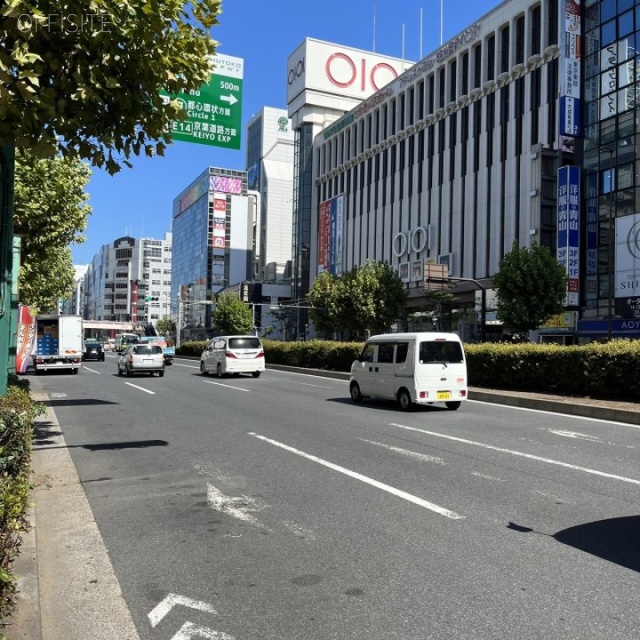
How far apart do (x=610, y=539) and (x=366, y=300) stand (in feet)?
152

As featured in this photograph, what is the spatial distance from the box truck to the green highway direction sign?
961 inches

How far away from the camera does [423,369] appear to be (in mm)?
14281

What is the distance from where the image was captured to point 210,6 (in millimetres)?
6324

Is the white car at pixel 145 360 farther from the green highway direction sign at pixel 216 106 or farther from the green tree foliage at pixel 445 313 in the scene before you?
the green tree foliage at pixel 445 313

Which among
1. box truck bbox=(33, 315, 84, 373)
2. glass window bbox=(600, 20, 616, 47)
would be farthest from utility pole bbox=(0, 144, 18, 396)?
glass window bbox=(600, 20, 616, 47)

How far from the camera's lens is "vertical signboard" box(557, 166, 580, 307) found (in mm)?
40719

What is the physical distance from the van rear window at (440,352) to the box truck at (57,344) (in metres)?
24.8

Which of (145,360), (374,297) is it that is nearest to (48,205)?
(145,360)

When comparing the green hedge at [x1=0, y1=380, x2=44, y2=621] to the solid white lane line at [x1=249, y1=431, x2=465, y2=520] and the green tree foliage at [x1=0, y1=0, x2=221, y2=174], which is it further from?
→ the solid white lane line at [x1=249, y1=431, x2=465, y2=520]

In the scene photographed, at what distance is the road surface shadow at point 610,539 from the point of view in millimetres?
4598

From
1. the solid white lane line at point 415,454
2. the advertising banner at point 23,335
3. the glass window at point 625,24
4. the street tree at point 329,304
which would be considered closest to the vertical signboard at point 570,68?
the glass window at point 625,24

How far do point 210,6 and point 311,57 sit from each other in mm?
87878

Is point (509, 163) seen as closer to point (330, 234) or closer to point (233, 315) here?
point (330, 234)

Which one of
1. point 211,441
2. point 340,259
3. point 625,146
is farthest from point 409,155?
point 211,441
